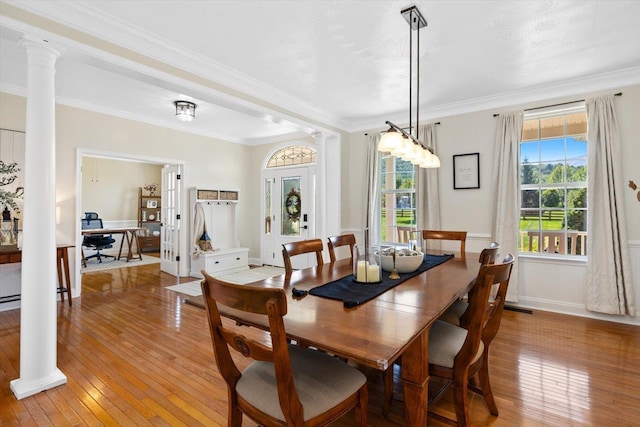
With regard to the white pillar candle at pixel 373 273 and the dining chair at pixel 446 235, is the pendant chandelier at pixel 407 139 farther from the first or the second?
the dining chair at pixel 446 235

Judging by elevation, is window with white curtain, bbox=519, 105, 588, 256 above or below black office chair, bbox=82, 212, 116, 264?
above

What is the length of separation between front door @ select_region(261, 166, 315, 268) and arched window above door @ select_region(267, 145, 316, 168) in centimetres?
17

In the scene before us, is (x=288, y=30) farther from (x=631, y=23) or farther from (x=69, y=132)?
(x=69, y=132)

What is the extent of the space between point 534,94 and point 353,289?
11.7 feet

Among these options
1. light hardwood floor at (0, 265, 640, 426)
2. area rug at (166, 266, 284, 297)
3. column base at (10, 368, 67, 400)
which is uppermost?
area rug at (166, 266, 284, 297)

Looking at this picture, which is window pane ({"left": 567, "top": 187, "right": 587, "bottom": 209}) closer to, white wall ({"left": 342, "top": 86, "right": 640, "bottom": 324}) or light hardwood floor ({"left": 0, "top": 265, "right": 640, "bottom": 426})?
white wall ({"left": 342, "top": 86, "right": 640, "bottom": 324})

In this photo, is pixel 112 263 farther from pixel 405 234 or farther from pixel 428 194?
pixel 428 194

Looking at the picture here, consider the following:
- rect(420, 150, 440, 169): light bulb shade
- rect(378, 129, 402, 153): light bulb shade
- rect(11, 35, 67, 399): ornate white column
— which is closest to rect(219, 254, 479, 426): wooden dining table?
rect(378, 129, 402, 153): light bulb shade

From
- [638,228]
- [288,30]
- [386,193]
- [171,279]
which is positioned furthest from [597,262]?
[171,279]

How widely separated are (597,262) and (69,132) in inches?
257

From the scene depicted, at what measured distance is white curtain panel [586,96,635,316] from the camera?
10.8ft

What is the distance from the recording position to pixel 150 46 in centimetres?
261

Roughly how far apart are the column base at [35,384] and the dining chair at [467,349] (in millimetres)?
2231

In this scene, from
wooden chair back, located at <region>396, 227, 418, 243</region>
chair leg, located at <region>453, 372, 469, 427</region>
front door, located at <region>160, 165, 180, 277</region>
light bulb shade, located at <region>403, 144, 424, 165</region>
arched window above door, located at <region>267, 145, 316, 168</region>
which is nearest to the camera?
chair leg, located at <region>453, 372, 469, 427</region>
